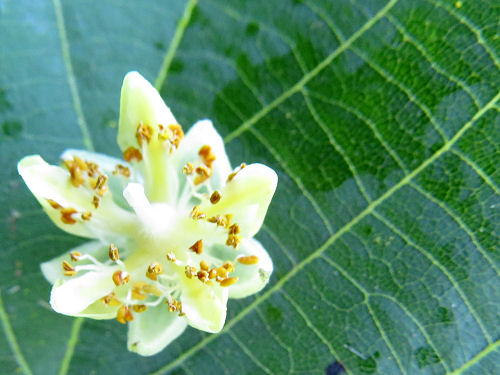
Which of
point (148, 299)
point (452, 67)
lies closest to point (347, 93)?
point (452, 67)

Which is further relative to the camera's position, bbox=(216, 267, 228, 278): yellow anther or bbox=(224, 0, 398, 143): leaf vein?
bbox=(224, 0, 398, 143): leaf vein

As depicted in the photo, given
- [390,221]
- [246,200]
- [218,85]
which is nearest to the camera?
[246,200]

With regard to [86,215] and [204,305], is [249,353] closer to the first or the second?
[204,305]

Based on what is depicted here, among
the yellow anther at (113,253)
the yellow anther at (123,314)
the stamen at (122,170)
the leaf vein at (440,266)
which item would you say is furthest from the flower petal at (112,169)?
the leaf vein at (440,266)

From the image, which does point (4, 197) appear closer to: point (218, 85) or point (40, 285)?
point (40, 285)

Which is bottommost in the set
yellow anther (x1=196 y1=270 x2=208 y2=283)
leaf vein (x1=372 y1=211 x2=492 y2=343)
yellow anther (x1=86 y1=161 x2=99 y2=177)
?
leaf vein (x1=372 y1=211 x2=492 y2=343)

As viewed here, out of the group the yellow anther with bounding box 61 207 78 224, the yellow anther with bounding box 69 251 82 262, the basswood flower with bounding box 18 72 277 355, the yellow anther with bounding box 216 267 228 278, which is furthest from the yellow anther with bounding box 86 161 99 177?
the yellow anther with bounding box 216 267 228 278

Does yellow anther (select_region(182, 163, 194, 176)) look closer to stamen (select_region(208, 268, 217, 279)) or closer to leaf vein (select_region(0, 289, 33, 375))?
stamen (select_region(208, 268, 217, 279))

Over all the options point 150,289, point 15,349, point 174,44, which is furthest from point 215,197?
point 15,349
